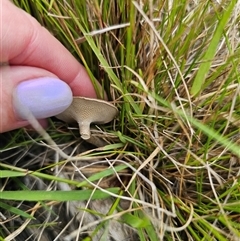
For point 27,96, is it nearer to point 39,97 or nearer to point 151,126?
point 39,97

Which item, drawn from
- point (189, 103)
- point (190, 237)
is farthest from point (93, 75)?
point (190, 237)

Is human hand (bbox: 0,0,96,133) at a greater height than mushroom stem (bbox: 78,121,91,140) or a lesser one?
greater

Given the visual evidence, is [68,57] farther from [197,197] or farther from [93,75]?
[197,197]

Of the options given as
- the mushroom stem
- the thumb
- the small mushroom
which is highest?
the thumb

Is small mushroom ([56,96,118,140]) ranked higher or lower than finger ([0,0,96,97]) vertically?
lower
